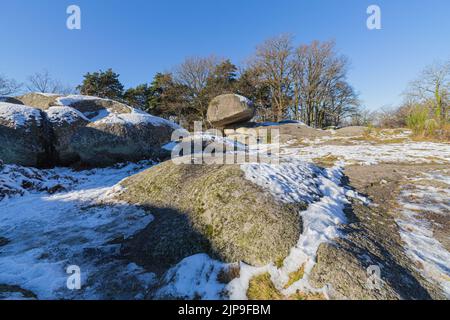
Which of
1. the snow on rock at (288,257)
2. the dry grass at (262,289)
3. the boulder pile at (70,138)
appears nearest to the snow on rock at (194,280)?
the snow on rock at (288,257)

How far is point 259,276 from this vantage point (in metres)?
1.98

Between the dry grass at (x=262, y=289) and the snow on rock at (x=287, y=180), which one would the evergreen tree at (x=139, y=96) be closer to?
the snow on rock at (x=287, y=180)

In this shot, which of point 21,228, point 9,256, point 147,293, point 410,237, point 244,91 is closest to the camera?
point 147,293

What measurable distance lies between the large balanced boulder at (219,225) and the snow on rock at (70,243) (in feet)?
0.85

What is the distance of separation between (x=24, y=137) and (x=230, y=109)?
39.8ft

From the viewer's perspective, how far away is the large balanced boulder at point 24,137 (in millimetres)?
6824

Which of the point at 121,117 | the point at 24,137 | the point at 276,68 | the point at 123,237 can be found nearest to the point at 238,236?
the point at 123,237

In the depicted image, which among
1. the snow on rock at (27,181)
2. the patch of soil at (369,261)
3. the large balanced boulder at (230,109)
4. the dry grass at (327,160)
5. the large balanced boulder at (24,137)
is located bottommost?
the patch of soil at (369,261)

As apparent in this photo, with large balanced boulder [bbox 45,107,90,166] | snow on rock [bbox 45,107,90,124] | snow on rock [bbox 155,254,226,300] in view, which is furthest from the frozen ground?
snow on rock [bbox 45,107,90,124]

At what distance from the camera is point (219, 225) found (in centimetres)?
271

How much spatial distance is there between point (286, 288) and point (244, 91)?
2507 centimetres

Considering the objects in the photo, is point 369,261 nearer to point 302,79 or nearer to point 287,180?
point 287,180
